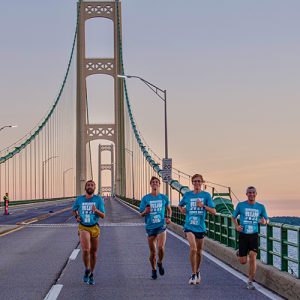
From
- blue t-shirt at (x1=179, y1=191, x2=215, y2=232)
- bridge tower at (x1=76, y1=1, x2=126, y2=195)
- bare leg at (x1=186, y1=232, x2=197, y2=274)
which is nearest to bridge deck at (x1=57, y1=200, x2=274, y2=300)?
bare leg at (x1=186, y1=232, x2=197, y2=274)

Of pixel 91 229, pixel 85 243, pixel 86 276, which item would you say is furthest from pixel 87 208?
pixel 86 276

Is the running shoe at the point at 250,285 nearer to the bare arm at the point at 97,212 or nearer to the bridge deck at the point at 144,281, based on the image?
the bridge deck at the point at 144,281

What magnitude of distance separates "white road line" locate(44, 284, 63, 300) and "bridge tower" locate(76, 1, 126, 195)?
74.4 meters

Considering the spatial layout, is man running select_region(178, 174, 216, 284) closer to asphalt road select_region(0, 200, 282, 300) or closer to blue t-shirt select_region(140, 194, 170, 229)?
asphalt road select_region(0, 200, 282, 300)

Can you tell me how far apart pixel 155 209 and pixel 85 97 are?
78562mm

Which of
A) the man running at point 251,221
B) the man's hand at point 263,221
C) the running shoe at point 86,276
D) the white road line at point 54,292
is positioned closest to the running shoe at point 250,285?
the man running at point 251,221

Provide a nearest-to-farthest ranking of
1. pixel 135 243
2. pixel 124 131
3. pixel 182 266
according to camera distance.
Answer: pixel 182 266 → pixel 135 243 → pixel 124 131

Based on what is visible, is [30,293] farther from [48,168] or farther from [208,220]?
[48,168]

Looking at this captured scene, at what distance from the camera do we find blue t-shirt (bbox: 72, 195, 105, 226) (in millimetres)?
10992

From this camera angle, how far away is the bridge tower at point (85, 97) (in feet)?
286

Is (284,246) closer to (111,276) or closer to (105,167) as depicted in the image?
(111,276)

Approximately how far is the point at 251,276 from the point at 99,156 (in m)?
154

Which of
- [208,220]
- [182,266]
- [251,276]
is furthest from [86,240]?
[208,220]

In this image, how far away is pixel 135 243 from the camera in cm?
2064
